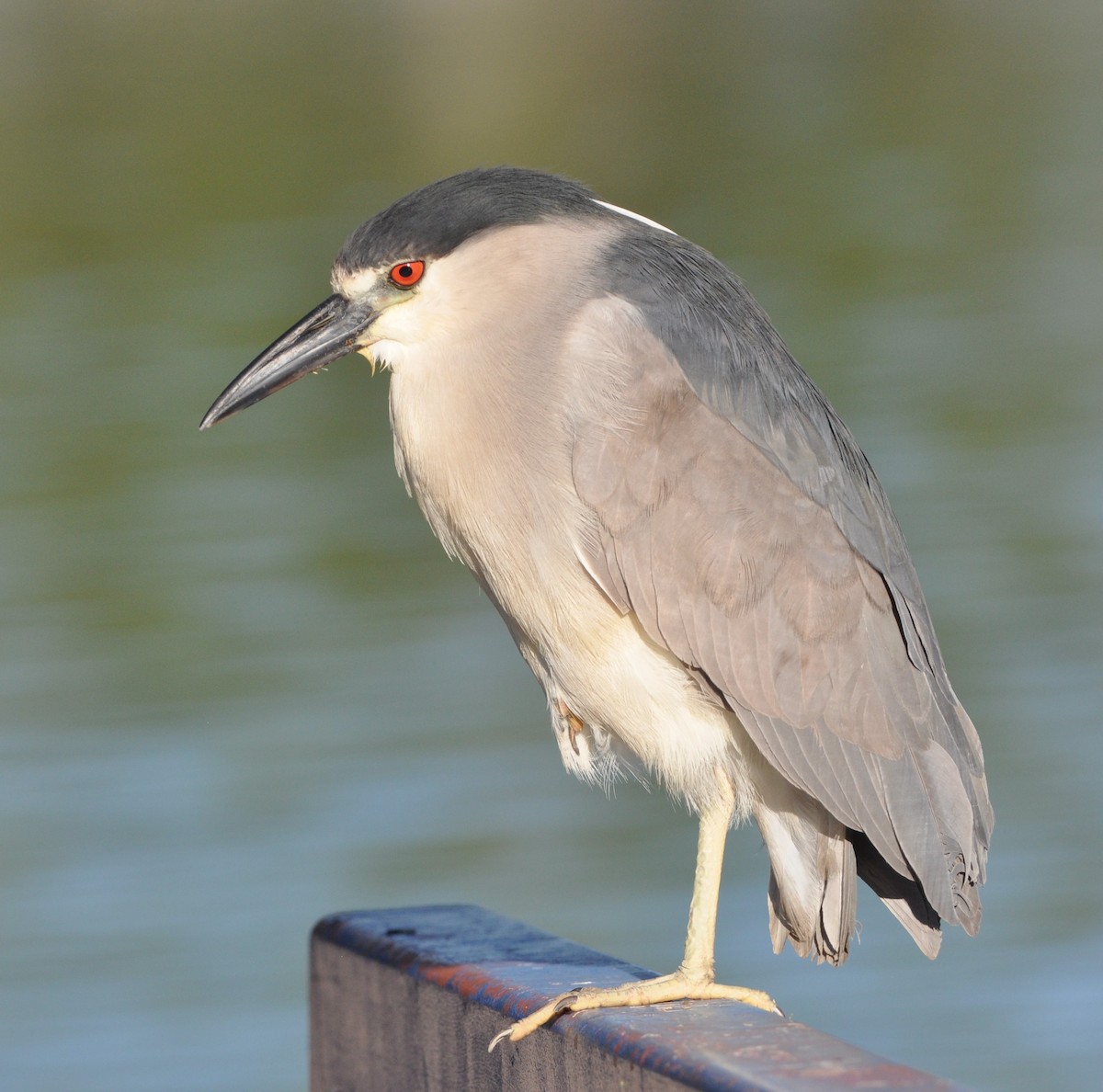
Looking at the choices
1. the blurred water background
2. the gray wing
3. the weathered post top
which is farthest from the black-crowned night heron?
the blurred water background

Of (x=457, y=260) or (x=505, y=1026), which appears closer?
(x=505, y=1026)

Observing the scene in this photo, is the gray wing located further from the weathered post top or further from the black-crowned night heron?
the weathered post top

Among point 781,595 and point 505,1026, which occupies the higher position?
point 781,595

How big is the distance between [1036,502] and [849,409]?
1.00 metres

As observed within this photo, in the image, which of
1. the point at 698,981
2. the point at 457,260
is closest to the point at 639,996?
the point at 698,981

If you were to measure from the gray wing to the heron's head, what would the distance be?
0.70 feet

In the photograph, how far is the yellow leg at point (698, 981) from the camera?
8.00 feet

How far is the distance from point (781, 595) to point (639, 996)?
0.76 meters

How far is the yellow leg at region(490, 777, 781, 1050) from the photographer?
2.44 metres

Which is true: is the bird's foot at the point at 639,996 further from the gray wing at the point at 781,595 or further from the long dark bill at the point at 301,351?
the long dark bill at the point at 301,351

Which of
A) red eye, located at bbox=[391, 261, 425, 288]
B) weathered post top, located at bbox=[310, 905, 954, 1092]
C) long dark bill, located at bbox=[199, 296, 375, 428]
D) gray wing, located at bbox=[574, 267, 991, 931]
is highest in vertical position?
red eye, located at bbox=[391, 261, 425, 288]

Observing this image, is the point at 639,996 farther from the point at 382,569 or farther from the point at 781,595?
the point at 382,569

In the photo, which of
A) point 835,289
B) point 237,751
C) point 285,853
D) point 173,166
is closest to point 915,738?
point 285,853

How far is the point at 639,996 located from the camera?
2.72 metres
